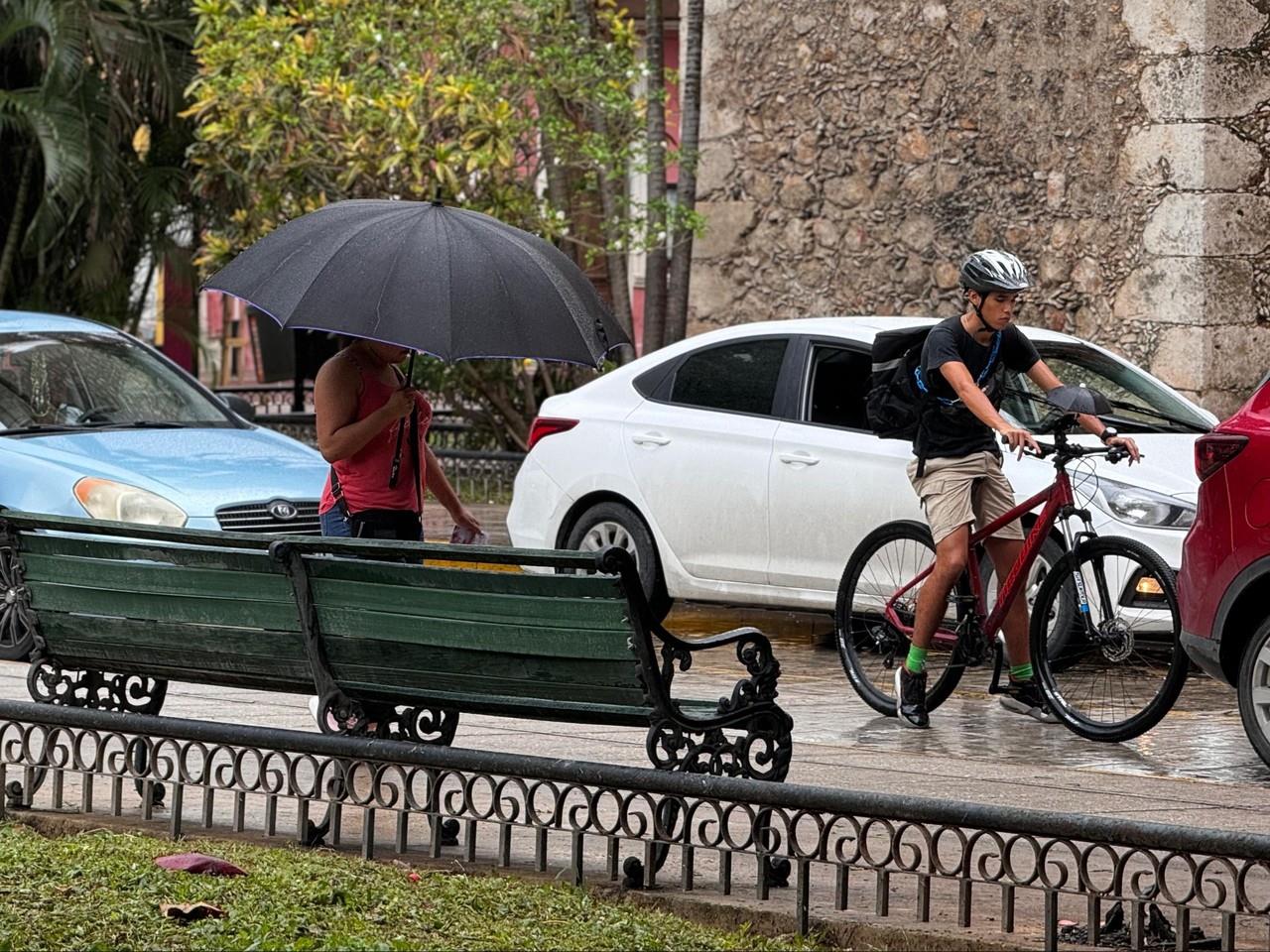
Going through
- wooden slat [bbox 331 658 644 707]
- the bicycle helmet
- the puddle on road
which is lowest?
the puddle on road

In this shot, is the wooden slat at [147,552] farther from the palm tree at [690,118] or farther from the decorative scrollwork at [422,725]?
the palm tree at [690,118]

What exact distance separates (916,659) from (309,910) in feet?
13.4

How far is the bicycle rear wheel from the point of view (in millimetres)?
9469

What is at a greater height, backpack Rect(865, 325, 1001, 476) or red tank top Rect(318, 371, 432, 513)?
backpack Rect(865, 325, 1001, 476)

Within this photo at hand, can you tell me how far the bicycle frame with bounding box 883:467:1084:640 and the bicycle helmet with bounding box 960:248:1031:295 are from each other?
2.35ft

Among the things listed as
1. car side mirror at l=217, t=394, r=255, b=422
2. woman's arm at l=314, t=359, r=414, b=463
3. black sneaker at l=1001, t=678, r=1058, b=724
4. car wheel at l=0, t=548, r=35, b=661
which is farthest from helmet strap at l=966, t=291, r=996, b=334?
car side mirror at l=217, t=394, r=255, b=422

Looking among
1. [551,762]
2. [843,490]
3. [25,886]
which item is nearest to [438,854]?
[551,762]

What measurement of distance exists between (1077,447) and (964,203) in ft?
25.9

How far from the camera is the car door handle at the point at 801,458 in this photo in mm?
11258

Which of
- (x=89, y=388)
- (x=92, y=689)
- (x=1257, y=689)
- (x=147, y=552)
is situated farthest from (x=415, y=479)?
(x=89, y=388)

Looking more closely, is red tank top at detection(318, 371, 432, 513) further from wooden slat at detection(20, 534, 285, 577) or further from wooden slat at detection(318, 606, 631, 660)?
wooden slat at detection(318, 606, 631, 660)

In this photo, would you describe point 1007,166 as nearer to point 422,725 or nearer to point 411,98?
point 411,98

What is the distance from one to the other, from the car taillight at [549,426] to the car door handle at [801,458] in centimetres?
159

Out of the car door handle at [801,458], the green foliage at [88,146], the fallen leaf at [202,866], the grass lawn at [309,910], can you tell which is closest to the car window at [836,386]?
the car door handle at [801,458]
